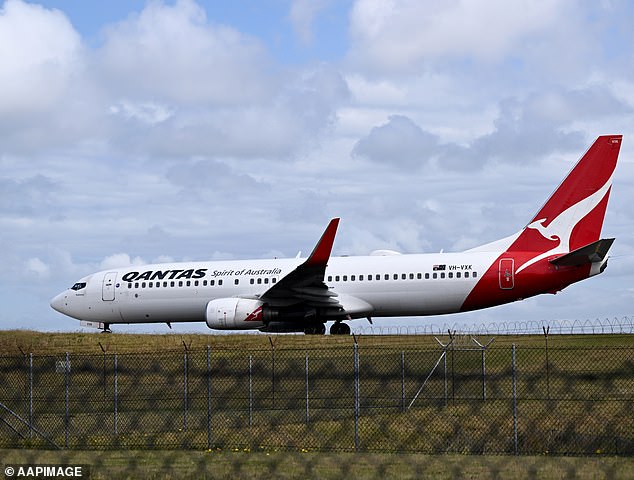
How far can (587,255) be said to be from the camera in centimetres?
3384

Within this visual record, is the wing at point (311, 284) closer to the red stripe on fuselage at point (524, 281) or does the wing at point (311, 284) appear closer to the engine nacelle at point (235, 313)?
the engine nacelle at point (235, 313)

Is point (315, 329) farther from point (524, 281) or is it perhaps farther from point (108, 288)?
point (108, 288)

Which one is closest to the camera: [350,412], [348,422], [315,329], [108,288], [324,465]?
[324,465]

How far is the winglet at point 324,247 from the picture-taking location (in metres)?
34.3

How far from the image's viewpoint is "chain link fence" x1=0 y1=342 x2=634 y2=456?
1716 centimetres

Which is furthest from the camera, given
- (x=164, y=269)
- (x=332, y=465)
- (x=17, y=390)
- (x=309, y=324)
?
(x=164, y=269)

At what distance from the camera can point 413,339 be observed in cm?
3662

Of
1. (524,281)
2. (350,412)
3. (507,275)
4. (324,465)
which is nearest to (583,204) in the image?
(524,281)

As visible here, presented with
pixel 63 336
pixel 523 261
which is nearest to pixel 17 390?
pixel 63 336

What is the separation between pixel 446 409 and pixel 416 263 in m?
16.3

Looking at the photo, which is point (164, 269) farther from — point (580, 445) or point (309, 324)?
point (580, 445)

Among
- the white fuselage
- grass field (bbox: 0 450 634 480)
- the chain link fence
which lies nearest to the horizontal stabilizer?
the white fuselage

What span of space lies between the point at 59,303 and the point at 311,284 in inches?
485

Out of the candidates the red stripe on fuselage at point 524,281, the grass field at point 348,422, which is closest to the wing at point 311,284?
the grass field at point 348,422
